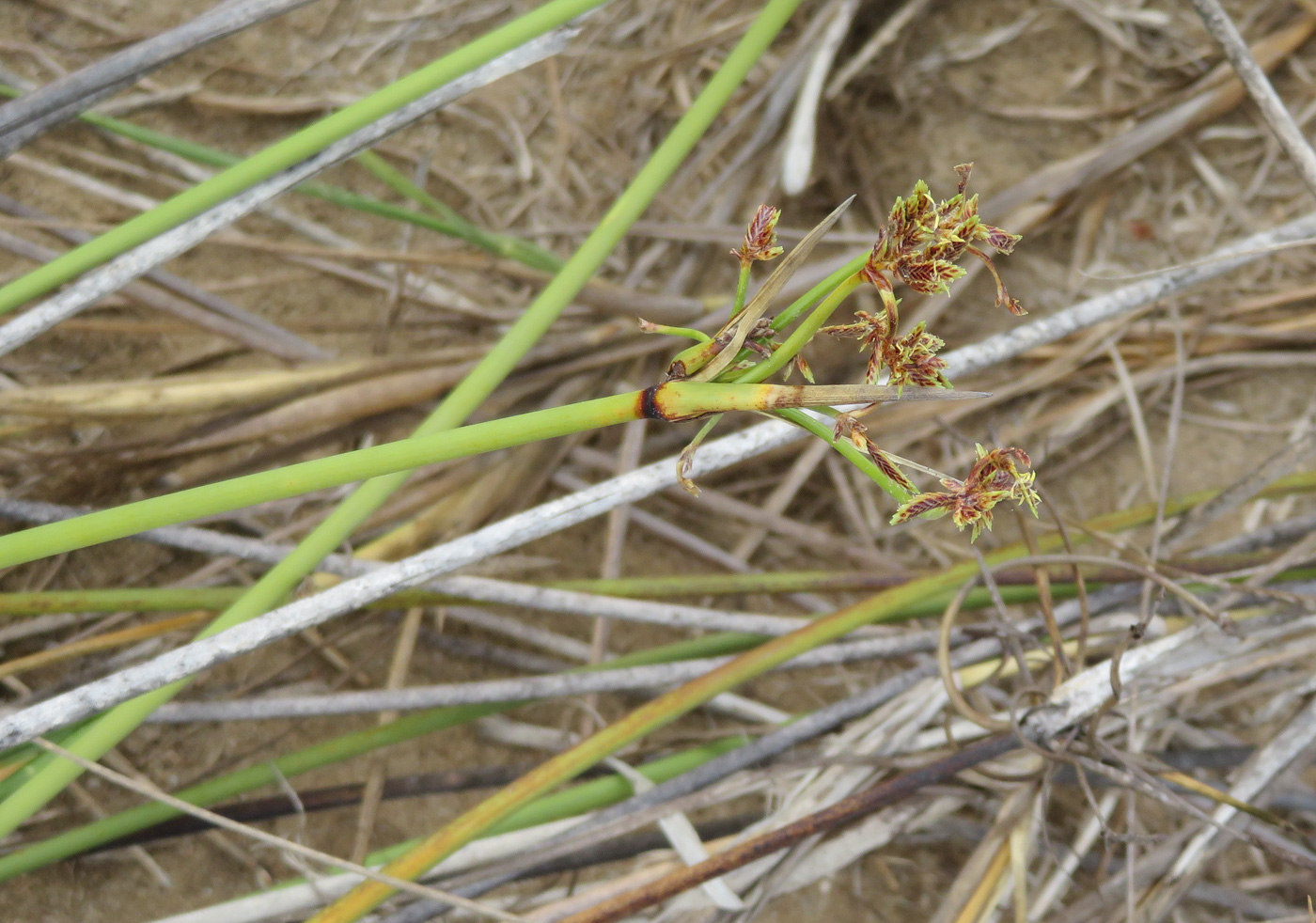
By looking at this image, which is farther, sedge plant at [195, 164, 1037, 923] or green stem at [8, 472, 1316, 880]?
green stem at [8, 472, 1316, 880]

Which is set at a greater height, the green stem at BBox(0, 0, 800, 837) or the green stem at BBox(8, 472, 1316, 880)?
the green stem at BBox(0, 0, 800, 837)

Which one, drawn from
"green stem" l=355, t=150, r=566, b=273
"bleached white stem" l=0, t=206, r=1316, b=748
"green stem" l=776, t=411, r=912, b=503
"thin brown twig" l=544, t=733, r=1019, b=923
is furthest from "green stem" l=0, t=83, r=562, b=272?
"thin brown twig" l=544, t=733, r=1019, b=923

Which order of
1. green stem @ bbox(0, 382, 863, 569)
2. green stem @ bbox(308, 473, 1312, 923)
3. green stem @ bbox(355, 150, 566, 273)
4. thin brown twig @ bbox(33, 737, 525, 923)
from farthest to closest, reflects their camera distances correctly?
green stem @ bbox(355, 150, 566, 273) < green stem @ bbox(308, 473, 1312, 923) < thin brown twig @ bbox(33, 737, 525, 923) < green stem @ bbox(0, 382, 863, 569)

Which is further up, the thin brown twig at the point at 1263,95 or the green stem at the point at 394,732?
the thin brown twig at the point at 1263,95

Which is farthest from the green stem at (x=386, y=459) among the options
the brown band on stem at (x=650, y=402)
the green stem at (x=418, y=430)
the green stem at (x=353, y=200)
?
the green stem at (x=353, y=200)

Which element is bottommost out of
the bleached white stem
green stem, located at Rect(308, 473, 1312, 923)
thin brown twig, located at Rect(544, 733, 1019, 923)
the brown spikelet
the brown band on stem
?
thin brown twig, located at Rect(544, 733, 1019, 923)

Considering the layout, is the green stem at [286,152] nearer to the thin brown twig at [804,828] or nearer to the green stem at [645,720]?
the green stem at [645,720]

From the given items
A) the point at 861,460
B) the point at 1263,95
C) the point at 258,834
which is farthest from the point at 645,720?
the point at 1263,95

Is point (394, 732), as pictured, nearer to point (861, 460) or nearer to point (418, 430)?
point (418, 430)

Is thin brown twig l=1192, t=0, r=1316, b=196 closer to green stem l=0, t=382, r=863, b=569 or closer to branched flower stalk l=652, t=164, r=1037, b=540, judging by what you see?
branched flower stalk l=652, t=164, r=1037, b=540
